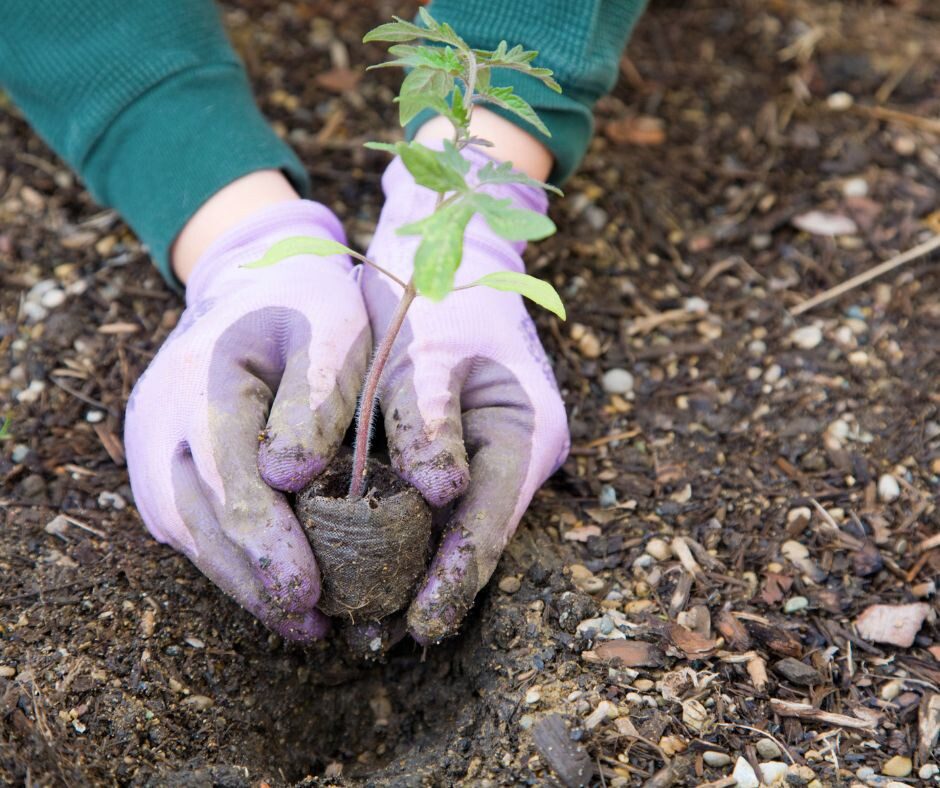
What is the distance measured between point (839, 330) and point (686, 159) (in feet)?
2.54

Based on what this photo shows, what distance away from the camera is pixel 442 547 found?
175cm

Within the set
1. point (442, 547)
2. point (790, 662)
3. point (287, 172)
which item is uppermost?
point (287, 172)

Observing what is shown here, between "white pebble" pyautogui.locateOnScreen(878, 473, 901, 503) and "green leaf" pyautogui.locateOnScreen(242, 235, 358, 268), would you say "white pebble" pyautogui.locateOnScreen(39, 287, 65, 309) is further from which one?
"white pebble" pyautogui.locateOnScreen(878, 473, 901, 503)

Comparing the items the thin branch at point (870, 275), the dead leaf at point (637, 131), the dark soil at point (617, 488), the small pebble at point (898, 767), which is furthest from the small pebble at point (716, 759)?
the dead leaf at point (637, 131)

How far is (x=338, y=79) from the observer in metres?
3.00

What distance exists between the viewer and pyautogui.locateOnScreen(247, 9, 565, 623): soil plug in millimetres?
1181

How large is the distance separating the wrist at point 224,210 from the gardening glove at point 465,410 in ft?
1.02

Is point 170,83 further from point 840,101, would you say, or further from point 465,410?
point 840,101

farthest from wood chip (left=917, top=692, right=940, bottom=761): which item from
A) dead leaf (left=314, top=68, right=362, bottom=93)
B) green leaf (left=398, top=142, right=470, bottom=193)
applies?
dead leaf (left=314, top=68, right=362, bottom=93)

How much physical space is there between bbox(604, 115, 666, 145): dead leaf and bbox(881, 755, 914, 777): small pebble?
1881 millimetres

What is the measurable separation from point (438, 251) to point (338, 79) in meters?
2.05

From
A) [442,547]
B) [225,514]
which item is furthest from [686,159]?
[225,514]

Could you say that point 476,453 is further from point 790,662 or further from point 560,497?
point 790,662

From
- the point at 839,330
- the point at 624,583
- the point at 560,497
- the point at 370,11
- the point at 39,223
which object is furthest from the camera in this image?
the point at 370,11
